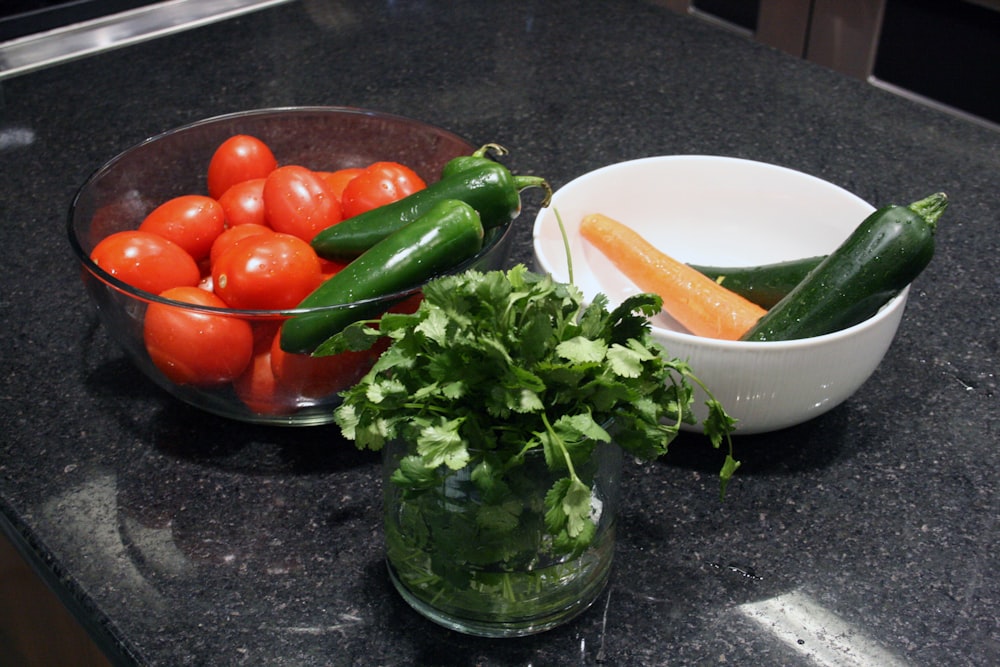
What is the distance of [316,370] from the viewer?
81 cm

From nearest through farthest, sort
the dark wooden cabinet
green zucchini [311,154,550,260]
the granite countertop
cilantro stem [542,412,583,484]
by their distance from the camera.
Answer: cilantro stem [542,412,583,484] < the granite countertop < green zucchini [311,154,550,260] < the dark wooden cabinet

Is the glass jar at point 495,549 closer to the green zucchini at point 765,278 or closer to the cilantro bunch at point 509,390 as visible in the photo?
the cilantro bunch at point 509,390

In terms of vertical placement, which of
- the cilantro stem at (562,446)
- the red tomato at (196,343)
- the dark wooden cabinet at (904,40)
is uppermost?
the cilantro stem at (562,446)

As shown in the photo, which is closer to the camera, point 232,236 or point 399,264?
point 399,264

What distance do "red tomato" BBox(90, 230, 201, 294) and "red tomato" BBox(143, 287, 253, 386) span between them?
0.16ft

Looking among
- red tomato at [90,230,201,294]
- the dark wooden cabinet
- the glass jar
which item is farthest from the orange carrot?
the dark wooden cabinet

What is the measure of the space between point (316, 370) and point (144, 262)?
0.59 ft

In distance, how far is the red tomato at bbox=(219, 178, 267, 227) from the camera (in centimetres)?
96

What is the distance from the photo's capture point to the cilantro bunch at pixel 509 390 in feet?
2.01

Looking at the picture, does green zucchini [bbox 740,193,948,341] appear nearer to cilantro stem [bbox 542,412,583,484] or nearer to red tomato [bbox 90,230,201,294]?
cilantro stem [bbox 542,412,583,484]

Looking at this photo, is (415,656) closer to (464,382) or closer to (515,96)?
(464,382)

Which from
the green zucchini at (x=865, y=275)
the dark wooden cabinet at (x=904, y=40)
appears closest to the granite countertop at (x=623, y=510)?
the green zucchini at (x=865, y=275)

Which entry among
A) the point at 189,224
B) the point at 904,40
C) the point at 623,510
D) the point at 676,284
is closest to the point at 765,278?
the point at 676,284

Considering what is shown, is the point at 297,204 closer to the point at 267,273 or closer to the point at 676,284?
the point at 267,273
